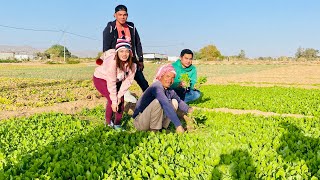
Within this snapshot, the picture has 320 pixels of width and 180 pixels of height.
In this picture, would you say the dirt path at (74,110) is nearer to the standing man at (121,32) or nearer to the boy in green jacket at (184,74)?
the boy in green jacket at (184,74)

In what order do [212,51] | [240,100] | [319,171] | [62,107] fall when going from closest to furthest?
[319,171] < [62,107] < [240,100] < [212,51]

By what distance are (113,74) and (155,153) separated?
2.15 meters

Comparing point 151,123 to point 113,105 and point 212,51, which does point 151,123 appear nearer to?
point 113,105

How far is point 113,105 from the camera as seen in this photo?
6.52 meters

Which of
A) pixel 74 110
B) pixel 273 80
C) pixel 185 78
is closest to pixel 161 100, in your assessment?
pixel 185 78

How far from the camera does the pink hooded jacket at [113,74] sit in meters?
6.38

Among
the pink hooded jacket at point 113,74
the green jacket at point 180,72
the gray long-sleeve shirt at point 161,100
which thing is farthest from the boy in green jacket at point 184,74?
the pink hooded jacket at point 113,74

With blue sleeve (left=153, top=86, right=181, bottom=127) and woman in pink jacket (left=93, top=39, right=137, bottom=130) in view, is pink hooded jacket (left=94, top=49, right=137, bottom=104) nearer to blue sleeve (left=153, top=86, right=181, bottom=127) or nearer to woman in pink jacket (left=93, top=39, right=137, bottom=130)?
woman in pink jacket (left=93, top=39, right=137, bottom=130)

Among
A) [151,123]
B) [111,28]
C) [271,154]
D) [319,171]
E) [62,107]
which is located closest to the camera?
[319,171]

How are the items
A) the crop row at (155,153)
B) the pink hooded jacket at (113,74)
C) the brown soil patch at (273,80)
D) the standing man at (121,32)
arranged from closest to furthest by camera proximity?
the crop row at (155,153) → the pink hooded jacket at (113,74) → the standing man at (121,32) → the brown soil patch at (273,80)

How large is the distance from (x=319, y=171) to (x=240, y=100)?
24.9ft

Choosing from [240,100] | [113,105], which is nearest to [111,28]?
[113,105]

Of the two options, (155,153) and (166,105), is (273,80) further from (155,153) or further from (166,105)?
(155,153)

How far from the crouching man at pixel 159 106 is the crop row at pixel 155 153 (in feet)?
0.97
